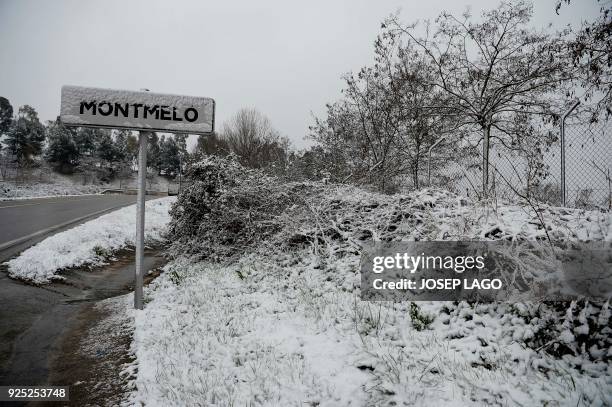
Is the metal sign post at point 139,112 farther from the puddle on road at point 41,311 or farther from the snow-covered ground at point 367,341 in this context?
the snow-covered ground at point 367,341

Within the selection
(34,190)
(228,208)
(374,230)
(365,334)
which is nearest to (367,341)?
(365,334)

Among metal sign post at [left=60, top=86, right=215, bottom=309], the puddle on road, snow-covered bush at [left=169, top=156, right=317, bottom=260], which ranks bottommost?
the puddle on road

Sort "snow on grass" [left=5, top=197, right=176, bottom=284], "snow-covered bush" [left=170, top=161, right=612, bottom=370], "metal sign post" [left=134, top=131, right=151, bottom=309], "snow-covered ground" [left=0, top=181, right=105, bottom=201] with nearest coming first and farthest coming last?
1. "snow-covered bush" [left=170, top=161, right=612, bottom=370]
2. "metal sign post" [left=134, top=131, right=151, bottom=309]
3. "snow on grass" [left=5, top=197, right=176, bottom=284]
4. "snow-covered ground" [left=0, top=181, right=105, bottom=201]

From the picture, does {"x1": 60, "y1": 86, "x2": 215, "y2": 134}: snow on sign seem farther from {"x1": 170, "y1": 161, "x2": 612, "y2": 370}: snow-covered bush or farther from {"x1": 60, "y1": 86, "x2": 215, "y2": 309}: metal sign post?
{"x1": 170, "y1": 161, "x2": 612, "y2": 370}: snow-covered bush

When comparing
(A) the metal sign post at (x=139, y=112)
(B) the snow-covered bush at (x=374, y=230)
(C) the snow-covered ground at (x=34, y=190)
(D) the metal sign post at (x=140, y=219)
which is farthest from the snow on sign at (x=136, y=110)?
(C) the snow-covered ground at (x=34, y=190)

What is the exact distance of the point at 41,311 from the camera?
14.5 ft

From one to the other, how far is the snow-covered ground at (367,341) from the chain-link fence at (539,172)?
44cm

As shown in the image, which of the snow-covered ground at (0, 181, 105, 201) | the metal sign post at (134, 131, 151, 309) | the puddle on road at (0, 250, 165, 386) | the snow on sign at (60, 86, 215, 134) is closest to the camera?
the puddle on road at (0, 250, 165, 386)

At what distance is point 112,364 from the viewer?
10.8 ft

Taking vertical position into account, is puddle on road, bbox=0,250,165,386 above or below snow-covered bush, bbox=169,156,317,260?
below

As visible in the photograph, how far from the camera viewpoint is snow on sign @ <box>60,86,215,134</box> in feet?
13.2

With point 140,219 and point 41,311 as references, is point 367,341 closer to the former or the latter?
point 140,219

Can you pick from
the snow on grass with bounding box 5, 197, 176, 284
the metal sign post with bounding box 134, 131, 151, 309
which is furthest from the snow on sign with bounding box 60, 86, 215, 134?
the snow on grass with bounding box 5, 197, 176, 284

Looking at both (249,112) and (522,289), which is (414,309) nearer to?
(522,289)
